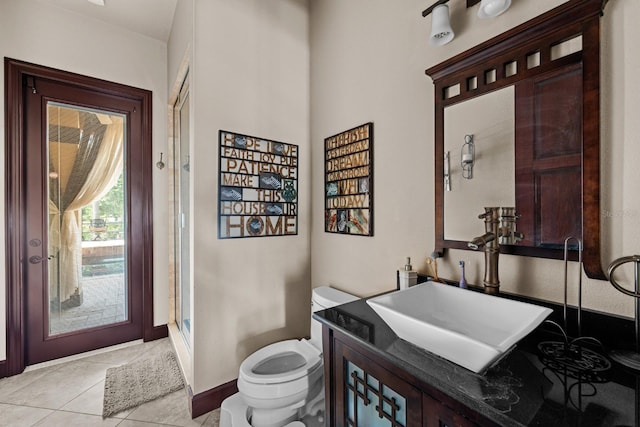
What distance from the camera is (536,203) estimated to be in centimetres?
100

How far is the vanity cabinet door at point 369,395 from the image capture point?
723mm

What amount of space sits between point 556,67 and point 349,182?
1.12m

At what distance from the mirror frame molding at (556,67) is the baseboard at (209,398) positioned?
1629 mm

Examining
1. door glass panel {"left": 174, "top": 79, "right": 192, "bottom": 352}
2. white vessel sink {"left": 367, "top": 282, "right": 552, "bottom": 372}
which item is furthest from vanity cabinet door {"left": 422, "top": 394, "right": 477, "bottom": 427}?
door glass panel {"left": 174, "top": 79, "right": 192, "bottom": 352}

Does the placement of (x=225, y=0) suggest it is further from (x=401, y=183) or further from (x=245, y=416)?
(x=245, y=416)

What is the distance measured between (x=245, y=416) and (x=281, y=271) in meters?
0.89

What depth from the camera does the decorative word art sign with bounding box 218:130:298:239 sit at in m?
1.81

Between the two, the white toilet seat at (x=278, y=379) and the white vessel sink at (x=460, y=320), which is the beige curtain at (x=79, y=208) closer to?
the white toilet seat at (x=278, y=379)

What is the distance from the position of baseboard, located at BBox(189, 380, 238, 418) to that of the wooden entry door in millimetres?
1295

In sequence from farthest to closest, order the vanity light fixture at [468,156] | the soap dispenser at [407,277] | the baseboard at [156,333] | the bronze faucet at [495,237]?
the baseboard at [156,333] → the soap dispenser at [407,277] → the vanity light fixture at [468,156] → the bronze faucet at [495,237]

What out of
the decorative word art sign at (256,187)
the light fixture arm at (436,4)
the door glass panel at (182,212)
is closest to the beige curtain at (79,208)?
the door glass panel at (182,212)

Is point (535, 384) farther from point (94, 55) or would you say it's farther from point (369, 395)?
point (94, 55)

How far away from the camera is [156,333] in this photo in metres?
2.68

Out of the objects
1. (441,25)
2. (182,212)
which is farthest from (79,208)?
(441,25)
